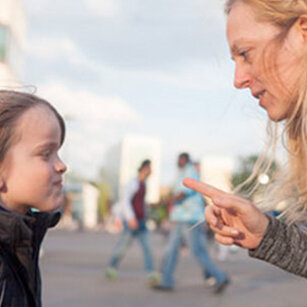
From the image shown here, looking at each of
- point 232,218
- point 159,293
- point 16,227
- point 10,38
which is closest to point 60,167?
point 16,227

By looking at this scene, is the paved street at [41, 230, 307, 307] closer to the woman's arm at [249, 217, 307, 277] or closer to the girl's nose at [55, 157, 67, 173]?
the girl's nose at [55, 157, 67, 173]

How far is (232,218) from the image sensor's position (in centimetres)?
224

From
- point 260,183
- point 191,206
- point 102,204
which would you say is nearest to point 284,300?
point 191,206

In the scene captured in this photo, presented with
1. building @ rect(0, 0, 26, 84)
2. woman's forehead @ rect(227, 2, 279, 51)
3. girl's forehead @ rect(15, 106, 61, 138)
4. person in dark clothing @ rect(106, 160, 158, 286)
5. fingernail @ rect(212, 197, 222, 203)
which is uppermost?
woman's forehead @ rect(227, 2, 279, 51)

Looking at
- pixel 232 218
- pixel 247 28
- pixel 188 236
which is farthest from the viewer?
pixel 188 236

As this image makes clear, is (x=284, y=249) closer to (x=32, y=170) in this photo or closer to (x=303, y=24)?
(x=303, y=24)

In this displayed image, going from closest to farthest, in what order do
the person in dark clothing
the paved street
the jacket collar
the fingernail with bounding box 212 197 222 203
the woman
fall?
the fingernail with bounding box 212 197 222 203
the woman
the jacket collar
the paved street
the person in dark clothing

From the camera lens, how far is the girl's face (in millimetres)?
2488

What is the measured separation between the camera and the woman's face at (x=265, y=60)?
241cm

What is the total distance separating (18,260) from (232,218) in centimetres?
70

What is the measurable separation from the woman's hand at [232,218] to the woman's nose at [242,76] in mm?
445

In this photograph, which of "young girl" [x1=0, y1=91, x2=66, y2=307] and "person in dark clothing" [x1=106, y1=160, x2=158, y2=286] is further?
"person in dark clothing" [x1=106, y1=160, x2=158, y2=286]

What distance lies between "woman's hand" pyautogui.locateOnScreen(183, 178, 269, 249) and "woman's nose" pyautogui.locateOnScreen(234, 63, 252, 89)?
1.46ft

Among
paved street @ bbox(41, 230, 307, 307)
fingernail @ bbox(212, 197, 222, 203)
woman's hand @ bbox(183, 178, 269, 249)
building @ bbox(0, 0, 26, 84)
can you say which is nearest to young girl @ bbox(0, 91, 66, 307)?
woman's hand @ bbox(183, 178, 269, 249)
